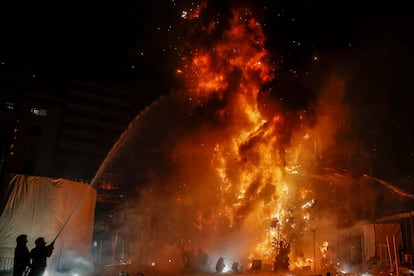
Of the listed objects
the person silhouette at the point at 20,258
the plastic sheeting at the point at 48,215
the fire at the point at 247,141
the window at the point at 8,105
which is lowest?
the person silhouette at the point at 20,258

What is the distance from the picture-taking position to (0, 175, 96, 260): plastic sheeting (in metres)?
14.6

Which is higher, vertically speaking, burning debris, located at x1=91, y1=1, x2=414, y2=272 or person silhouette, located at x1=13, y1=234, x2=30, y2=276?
burning debris, located at x1=91, y1=1, x2=414, y2=272

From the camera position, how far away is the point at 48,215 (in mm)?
15469

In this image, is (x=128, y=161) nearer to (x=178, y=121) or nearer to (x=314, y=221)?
(x=178, y=121)

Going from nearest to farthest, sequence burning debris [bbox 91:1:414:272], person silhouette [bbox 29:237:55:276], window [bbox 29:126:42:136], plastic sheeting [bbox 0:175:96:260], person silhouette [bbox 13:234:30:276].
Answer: person silhouette [bbox 13:234:30:276], person silhouette [bbox 29:237:55:276], plastic sheeting [bbox 0:175:96:260], burning debris [bbox 91:1:414:272], window [bbox 29:126:42:136]

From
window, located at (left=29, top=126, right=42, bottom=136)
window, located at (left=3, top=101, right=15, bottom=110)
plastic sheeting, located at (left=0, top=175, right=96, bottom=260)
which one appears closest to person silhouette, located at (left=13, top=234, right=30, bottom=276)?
plastic sheeting, located at (left=0, top=175, right=96, bottom=260)

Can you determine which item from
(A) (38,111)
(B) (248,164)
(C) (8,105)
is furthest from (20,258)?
(A) (38,111)

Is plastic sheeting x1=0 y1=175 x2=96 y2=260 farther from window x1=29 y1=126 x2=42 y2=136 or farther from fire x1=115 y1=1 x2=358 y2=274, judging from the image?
window x1=29 y1=126 x2=42 y2=136

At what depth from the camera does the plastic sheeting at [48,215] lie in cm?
1459

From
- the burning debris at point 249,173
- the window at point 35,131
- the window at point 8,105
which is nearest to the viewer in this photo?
the burning debris at point 249,173

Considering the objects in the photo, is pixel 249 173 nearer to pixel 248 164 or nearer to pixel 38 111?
pixel 248 164

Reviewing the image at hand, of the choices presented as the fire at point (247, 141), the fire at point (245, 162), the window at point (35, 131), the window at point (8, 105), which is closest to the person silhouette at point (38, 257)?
the fire at point (245, 162)

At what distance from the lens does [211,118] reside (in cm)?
2664

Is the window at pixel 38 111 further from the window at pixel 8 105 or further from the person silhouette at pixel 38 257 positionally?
the person silhouette at pixel 38 257
